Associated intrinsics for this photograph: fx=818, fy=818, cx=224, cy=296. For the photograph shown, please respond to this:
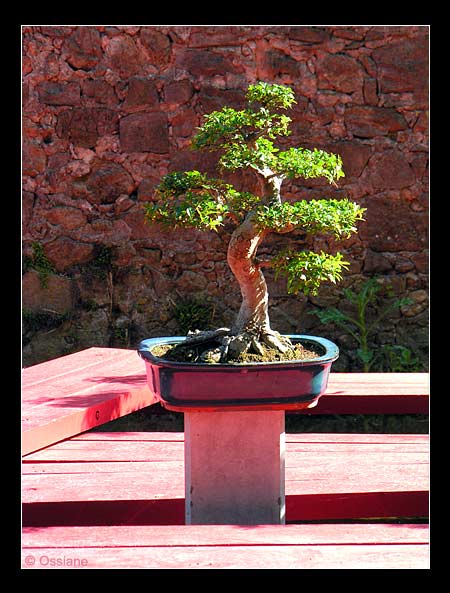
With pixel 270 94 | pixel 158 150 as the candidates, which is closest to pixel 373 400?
pixel 270 94

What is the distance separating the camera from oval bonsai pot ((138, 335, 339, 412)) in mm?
1946

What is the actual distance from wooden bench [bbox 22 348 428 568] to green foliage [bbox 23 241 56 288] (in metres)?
1.14

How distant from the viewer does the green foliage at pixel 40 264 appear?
180 inches

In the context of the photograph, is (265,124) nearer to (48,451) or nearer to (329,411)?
(329,411)

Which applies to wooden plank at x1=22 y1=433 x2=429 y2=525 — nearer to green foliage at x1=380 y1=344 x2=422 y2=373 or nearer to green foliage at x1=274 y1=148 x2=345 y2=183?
green foliage at x1=274 y1=148 x2=345 y2=183

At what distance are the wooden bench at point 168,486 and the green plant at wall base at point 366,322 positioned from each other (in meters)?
1.21

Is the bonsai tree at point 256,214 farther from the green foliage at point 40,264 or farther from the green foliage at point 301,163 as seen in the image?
the green foliage at point 40,264

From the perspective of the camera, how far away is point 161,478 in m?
2.46

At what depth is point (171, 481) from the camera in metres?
2.43

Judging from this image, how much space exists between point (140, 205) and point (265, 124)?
2374mm

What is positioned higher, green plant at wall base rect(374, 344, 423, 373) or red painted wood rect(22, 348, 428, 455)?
red painted wood rect(22, 348, 428, 455)

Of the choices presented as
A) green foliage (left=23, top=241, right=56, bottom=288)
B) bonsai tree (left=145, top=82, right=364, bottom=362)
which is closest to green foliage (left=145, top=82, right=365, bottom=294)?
bonsai tree (left=145, top=82, right=364, bottom=362)

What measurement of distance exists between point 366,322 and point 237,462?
268cm

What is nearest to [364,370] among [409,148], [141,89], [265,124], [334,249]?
[334,249]
